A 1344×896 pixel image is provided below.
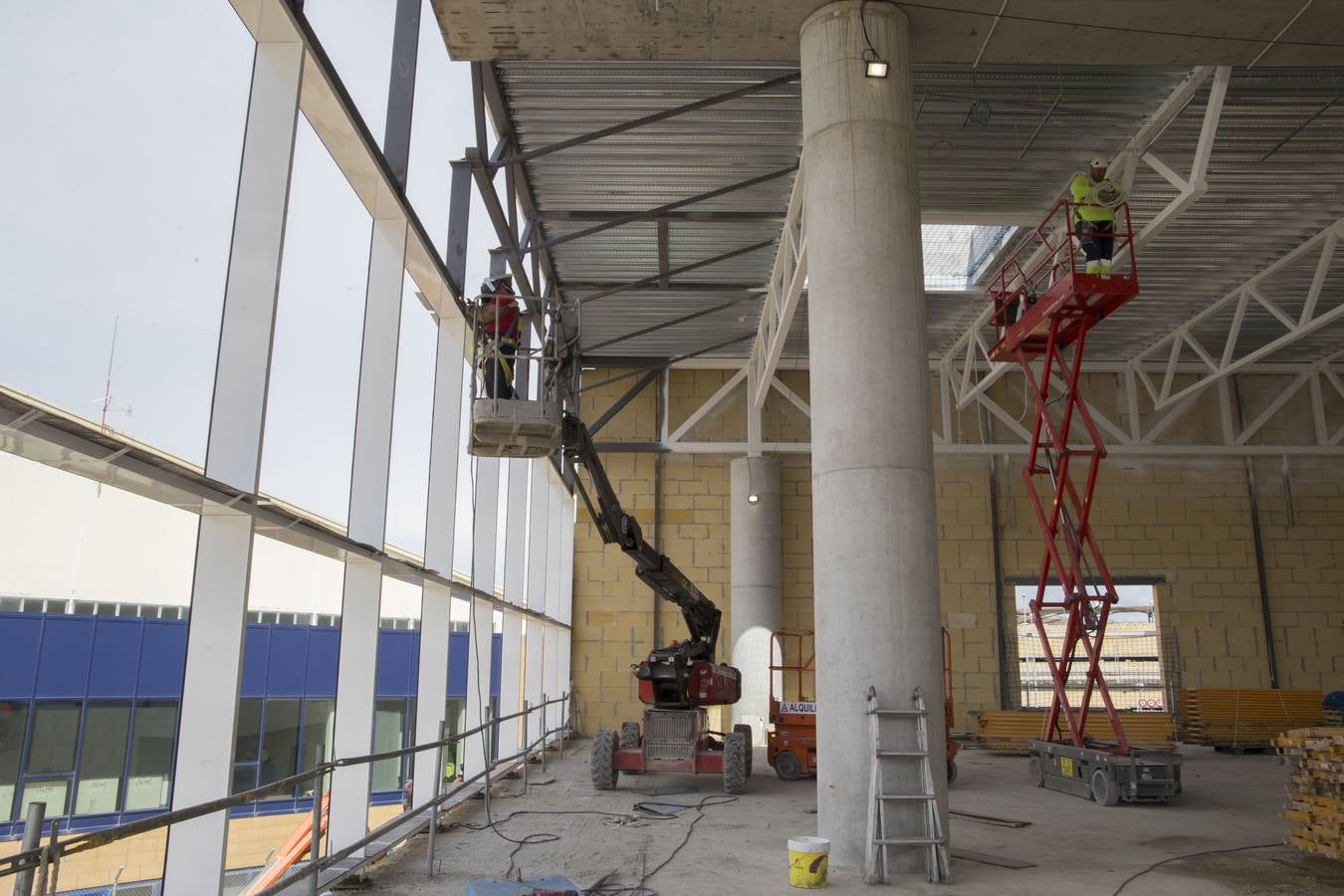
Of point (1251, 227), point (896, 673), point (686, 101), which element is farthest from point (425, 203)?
point (1251, 227)

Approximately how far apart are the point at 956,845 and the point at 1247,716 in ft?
59.5

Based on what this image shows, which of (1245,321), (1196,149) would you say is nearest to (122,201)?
(1196,149)

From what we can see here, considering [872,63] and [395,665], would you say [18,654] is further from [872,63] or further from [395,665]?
[395,665]

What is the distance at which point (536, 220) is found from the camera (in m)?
19.1

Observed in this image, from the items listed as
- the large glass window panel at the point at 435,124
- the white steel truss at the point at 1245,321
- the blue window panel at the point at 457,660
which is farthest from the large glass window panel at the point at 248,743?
the white steel truss at the point at 1245,321

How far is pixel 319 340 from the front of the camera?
1048 centimetres

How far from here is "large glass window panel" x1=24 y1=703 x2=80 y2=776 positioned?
12.1 metres

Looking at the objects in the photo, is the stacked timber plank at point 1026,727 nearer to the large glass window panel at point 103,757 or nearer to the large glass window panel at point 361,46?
the large glass window panel at point 103,757

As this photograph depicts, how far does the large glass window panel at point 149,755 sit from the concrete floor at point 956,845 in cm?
483

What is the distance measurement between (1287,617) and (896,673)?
24.2 meters

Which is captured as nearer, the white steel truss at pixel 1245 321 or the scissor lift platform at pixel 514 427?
the scissor lift platform at pixel 514 427

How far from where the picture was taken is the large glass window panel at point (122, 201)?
5.23 meters

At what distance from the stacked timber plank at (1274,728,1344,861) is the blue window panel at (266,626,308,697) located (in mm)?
16900

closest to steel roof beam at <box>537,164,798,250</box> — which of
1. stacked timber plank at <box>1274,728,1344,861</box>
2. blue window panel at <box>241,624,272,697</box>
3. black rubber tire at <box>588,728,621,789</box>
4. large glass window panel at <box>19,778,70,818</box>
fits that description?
black rubber tire at <box>588,728,621,789</box>
